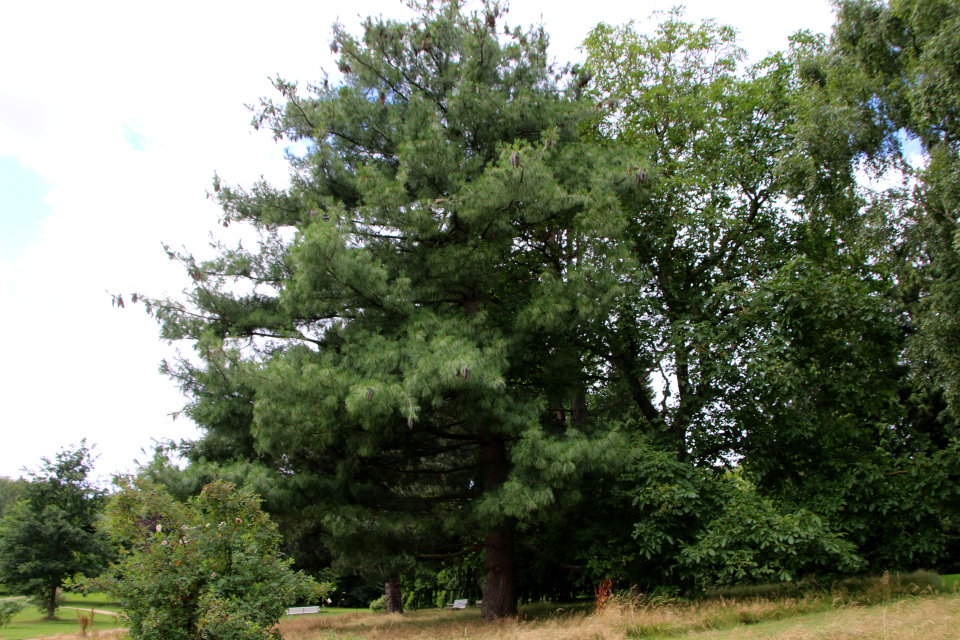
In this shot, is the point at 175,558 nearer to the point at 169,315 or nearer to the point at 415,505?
the point at 415,505

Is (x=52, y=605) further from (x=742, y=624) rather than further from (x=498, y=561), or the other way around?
(x=742, y=624)

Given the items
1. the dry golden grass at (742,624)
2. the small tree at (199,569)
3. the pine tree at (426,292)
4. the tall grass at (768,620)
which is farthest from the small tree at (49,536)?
the small tree at (199,569)

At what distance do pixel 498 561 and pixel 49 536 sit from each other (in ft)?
50.6

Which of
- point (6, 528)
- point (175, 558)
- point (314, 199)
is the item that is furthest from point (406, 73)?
point (6, 528)

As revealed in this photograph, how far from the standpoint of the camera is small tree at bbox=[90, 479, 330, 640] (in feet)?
19.5

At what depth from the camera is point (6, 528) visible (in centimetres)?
1827

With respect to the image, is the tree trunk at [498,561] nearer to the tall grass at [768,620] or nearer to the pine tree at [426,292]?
the pine tree at [426,292]

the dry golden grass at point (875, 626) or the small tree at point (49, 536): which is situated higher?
the small tree at point (49, 536)

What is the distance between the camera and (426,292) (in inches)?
411

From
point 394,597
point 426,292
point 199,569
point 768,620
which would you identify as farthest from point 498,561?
point 394,597

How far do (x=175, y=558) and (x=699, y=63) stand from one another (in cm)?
1430

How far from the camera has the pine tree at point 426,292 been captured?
8.85 m

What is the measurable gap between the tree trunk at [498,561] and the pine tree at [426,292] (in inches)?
1.5

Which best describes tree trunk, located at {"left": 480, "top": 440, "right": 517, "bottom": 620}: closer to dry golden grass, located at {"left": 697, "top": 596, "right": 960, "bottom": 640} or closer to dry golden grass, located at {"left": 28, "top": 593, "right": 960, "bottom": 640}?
dry golden grass, located at {"left": 28, "top": 593, "right": 960, "bottom": 640}
